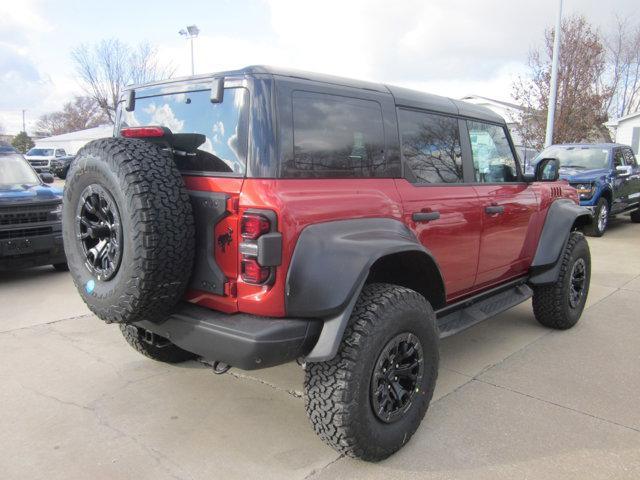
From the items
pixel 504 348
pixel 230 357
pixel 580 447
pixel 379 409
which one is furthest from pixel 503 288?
pixel 230 357

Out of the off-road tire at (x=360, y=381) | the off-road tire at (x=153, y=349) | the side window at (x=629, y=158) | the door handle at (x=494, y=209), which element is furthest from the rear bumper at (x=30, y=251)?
the side window at (x=629, y=158)

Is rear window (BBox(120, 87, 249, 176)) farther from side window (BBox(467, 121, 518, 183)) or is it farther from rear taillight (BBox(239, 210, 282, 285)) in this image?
side window (BBox(467, 121, 518, 183))

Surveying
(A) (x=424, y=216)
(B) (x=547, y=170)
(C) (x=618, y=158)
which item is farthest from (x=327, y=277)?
(C) (x=618, y=158)

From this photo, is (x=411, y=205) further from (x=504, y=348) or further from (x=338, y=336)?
(x=504, y=348)

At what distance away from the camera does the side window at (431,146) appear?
3.26 m

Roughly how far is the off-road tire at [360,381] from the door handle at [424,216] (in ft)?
1.67

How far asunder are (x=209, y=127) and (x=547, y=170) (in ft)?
9.83

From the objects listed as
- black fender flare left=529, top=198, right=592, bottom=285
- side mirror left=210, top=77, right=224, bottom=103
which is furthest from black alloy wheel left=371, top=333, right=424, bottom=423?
black fender flare left=529, top=198, right=592, bottom=285

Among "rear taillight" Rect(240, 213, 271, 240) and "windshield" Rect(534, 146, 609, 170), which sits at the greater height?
"windshield" Rect(534, 146, 609, 170)

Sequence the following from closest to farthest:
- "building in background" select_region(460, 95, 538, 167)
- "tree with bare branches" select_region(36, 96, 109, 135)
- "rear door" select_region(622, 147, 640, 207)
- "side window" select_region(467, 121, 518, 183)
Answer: "side window" select_region(467, 121, 518, 183)
"rear door" select_region(622, 147, 640, 207)
"building in background" select_region(460, 95, 538, 167)
"tree with bare branches" select_region(36, 96, 109, 135)

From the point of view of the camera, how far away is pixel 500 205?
3.94 meters

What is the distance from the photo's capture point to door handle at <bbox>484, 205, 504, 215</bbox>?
377 cm

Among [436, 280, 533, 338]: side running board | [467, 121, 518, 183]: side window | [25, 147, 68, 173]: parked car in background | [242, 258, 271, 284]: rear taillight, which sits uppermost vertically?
[25, 147, 68, 173]: parked car in background

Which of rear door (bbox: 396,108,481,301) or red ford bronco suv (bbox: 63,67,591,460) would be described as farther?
rear door (bbox: 396,108,481,301)
